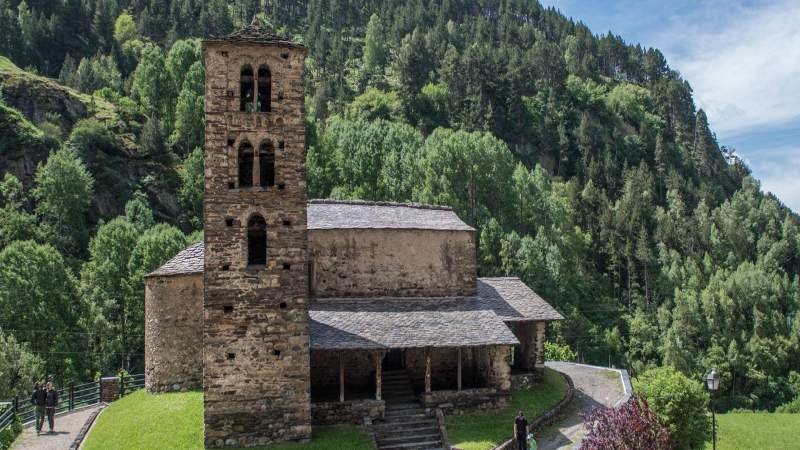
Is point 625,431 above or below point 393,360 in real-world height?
above

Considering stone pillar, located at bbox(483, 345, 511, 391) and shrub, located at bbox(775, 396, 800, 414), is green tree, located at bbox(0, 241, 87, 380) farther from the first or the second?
shrub, located at bbox(775, 396, 800, 414)

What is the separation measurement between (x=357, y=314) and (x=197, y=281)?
275 inches

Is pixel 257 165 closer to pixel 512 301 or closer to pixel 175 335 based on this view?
pixel 175 335

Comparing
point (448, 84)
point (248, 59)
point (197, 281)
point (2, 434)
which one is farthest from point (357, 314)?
point (448, 84)

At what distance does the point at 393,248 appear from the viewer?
1217 inches

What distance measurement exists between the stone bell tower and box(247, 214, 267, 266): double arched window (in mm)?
36

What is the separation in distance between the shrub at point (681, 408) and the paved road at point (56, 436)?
2048 cm

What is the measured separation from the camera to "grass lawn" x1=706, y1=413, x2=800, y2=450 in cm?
3051

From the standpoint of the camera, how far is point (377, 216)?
104ft

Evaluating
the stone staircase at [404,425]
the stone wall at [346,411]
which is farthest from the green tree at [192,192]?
the stone wall at [346,411]

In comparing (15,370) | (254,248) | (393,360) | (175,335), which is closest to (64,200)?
(15,370)

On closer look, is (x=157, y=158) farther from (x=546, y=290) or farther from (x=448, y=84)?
(x=448, y=84)

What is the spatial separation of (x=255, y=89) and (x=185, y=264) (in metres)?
9.30

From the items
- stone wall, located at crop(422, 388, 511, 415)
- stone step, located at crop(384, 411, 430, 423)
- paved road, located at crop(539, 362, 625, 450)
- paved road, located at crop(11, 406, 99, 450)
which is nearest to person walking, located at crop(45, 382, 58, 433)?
paved road, located at crop(11, 406, 99, 450)
